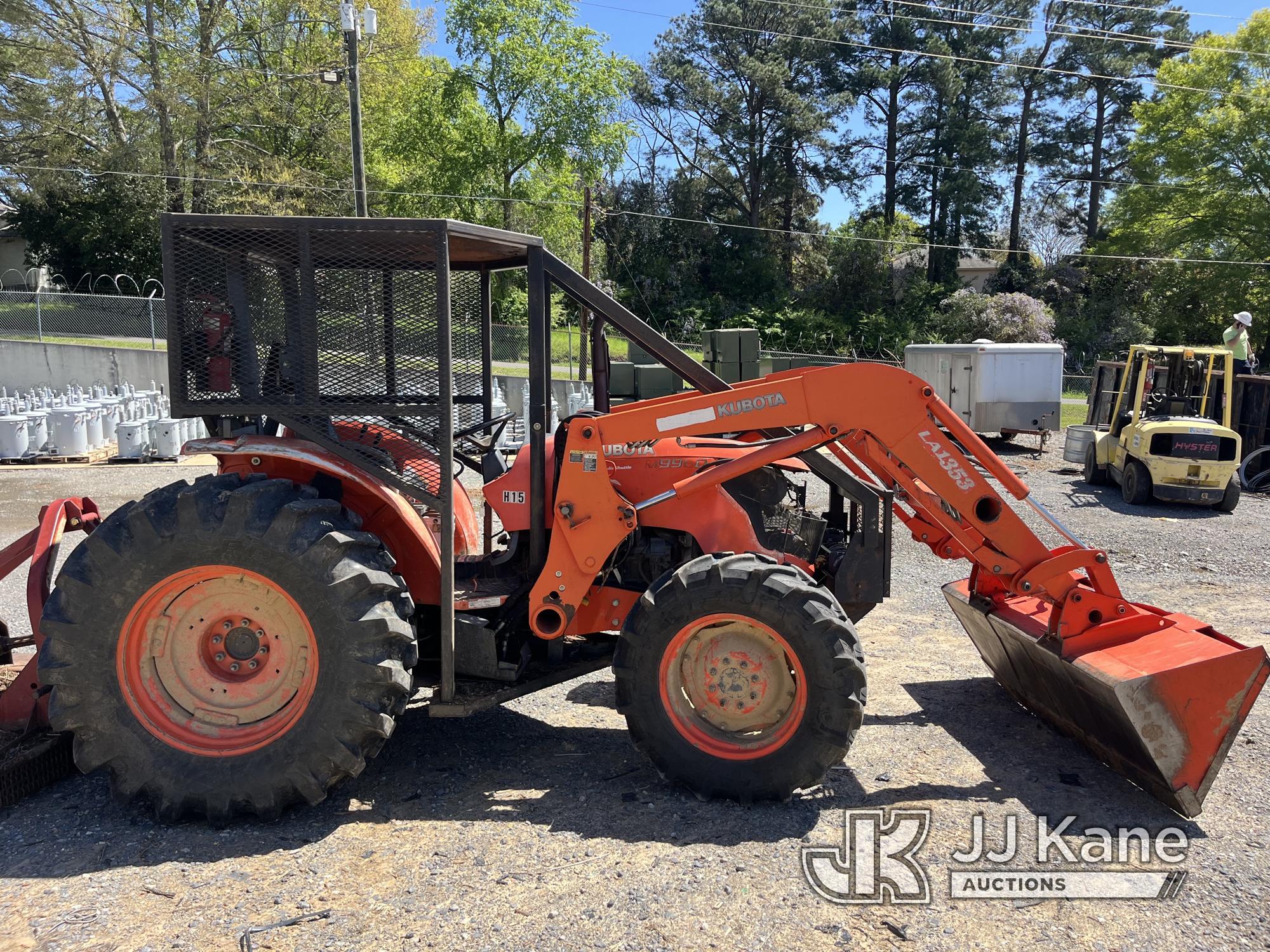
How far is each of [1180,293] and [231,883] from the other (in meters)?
42.0

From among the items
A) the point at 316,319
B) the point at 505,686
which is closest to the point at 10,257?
the point at 316,319

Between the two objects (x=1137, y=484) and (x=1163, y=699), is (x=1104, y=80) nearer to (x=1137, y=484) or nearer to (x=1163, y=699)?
(x=1137, y=484)

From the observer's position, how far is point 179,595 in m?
3.97

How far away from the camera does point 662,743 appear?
4.13 meters

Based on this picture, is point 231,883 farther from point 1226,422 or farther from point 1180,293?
point 1180,293

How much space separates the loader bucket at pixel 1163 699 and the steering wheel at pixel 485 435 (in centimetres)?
297

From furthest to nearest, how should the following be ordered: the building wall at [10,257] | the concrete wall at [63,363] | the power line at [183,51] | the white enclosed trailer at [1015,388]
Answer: the building wall at [10,257] < the power line at [183,51] < the concrete wall at [63,363] < the white enclosed trailer at [1015,388]

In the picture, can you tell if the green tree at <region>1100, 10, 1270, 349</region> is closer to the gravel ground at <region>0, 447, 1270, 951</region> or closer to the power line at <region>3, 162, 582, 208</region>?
the power line at <region>3, 162, 582, 208</region>

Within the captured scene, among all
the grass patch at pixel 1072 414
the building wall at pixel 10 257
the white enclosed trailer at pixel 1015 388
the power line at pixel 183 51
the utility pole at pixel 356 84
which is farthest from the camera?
the building wall at pixel 10 257

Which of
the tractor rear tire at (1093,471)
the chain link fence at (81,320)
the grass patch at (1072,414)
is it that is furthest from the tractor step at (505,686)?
the grass patch at (1072,414)

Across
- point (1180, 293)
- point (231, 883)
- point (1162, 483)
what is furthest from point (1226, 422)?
point (1180, 293)

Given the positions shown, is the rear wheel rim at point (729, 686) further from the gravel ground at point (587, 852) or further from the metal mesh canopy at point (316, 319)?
the metal mesh canopy at point (316, 319)

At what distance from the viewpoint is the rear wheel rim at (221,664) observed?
3953 millimetres

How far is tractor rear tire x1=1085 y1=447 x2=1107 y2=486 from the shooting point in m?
14.4
